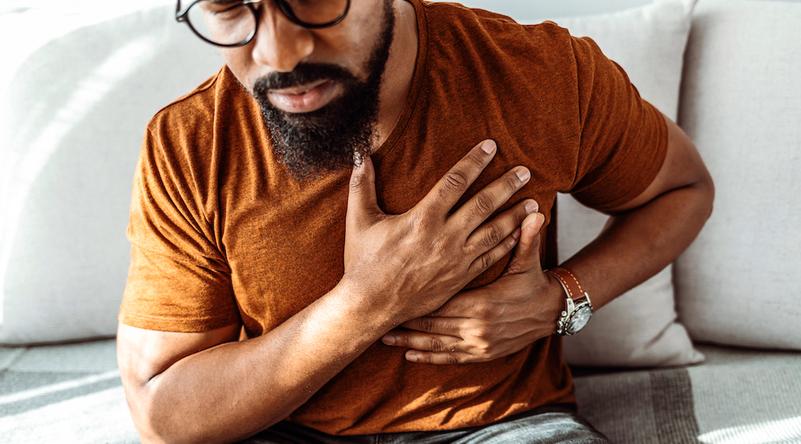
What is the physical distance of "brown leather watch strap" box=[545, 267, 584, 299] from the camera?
4.16 feet

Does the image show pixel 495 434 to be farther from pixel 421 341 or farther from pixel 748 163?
pixel 748 163

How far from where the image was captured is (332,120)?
3.44ft

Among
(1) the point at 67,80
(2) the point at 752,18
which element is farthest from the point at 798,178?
(1) the point at 67,80

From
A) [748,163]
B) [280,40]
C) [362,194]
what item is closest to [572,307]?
[362,194]

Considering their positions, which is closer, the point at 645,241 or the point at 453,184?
the point at 453,184

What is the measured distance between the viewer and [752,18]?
4.94 feet

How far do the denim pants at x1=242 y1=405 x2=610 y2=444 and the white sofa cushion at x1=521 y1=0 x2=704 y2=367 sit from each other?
320mm

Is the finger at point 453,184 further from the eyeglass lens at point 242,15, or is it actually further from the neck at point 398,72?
the eyeglass lens at point 242,15

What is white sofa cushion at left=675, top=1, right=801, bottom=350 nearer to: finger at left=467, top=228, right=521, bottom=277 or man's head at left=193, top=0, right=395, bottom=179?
finger at left=467, top=228, right=521, bottom=277

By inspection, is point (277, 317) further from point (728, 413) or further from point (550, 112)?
point (728, 413)

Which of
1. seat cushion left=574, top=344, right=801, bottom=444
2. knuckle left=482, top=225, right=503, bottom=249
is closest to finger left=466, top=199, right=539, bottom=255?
knuckle left=482, top=225, right=503, bottom=249

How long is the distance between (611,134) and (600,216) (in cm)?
33

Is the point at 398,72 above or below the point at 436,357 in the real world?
above

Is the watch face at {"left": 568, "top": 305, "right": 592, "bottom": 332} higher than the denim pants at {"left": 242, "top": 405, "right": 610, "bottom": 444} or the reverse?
higher
